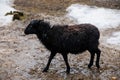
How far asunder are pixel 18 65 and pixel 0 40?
3136 millimetres

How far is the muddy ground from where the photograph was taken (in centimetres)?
1059

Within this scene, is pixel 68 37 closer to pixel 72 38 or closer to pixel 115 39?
pixel 72 38

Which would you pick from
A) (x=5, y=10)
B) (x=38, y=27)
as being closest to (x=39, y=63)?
(x=38, y=27)

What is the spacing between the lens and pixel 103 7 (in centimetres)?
1975

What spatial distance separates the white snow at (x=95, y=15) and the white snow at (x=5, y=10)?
3.36 metres

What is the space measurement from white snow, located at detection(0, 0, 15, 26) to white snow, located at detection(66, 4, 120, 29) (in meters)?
3.36

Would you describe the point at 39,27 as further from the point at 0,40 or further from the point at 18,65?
the point at 0,40

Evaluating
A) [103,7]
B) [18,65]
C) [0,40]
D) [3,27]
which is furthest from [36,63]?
[103,7]

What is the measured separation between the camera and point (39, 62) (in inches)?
464

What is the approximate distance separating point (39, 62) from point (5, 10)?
8980mm

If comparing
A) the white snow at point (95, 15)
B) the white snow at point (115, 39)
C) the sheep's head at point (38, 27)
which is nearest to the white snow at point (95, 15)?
the white snow at point (95, 15)

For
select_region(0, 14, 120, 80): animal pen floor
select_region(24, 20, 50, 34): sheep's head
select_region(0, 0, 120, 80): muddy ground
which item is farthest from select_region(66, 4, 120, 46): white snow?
select_region(24, 20, 50, 34): sheep's head

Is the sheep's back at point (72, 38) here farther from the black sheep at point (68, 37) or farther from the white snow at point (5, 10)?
the white snow at point (5, 10)

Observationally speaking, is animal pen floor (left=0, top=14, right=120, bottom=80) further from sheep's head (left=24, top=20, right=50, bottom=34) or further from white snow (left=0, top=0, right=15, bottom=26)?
white snow (left=0, top=0, right=15, bottom=26)
